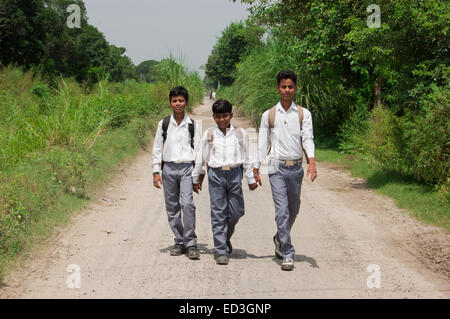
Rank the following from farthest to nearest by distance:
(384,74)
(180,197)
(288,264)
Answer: (384,74), (180,197), (288,264)

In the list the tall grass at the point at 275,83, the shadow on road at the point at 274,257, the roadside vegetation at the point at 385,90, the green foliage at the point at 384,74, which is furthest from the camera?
the tall grass at the point at 275,83

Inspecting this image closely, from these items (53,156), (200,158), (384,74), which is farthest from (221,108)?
(384,74)

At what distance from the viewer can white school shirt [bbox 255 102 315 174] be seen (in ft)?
16.1

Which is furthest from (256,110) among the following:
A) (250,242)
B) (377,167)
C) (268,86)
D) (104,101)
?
(250,242)

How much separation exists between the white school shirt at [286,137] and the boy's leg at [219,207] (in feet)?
1.29

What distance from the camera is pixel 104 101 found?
13.7 meters

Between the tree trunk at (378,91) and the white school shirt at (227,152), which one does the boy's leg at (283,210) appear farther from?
the tree trunk at (378,91)

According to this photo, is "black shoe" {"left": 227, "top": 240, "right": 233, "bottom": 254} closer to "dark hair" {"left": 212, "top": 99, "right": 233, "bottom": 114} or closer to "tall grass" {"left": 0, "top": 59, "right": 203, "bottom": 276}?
"dark hair" {"left": 212, "top": 99, "right": 233, "bottom": 114}

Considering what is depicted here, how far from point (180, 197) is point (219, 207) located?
46 cm

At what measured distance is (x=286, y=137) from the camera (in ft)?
16.1

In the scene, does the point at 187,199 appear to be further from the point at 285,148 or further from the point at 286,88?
the point at 286,88

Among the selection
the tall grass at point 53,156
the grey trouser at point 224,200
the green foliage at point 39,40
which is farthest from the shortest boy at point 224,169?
the green foliage at point 39,40

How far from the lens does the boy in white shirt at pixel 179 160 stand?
17.0 feet

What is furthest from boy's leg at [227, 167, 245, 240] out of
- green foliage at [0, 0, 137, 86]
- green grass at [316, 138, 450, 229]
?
green foliage at [0, 0, 137, 86]
